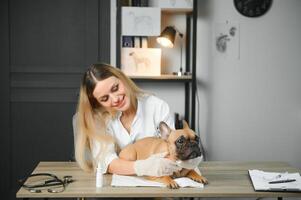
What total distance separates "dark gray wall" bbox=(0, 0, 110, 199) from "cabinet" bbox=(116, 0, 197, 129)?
30 centimetres

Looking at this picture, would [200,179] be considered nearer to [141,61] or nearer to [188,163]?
[188,163]

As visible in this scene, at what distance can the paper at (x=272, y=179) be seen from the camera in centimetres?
168

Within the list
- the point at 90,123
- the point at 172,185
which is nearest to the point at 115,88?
the point at 90,123

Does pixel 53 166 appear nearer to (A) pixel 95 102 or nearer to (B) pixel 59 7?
(A) pixel 95 102

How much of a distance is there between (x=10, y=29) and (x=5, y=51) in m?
0.18

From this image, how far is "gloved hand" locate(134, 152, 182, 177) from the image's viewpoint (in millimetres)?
1709

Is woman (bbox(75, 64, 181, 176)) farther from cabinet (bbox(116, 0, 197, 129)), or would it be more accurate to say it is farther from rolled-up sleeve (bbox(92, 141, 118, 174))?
cabinet (bbox(116, 0, 197, 129))

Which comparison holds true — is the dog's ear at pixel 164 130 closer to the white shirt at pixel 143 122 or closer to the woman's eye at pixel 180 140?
the woman's eye at pixel 180 140

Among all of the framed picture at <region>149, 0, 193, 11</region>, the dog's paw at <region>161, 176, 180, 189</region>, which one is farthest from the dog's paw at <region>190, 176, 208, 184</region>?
the framed picture at <region>149, 0, 193, 11</region>

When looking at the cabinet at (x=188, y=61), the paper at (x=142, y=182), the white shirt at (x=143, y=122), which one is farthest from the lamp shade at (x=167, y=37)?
the paper at (x=142, y=182)

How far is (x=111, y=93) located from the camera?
6.34 ft

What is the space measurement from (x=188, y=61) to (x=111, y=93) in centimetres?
165

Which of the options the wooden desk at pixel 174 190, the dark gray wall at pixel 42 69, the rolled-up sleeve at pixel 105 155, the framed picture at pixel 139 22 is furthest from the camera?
the dark gray wall at pixel 42 69

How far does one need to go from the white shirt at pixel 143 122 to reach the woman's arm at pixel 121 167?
0.20 m
